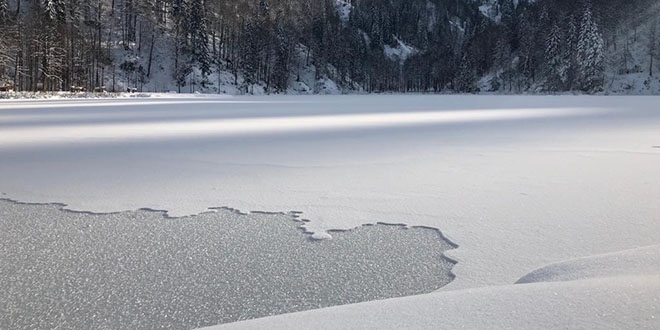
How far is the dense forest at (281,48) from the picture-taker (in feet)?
145

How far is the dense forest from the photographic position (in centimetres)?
4416

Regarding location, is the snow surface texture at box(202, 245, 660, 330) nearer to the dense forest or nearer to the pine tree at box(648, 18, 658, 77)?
the dense forest

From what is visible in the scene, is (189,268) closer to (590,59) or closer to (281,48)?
(590,59)

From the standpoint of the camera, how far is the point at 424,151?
5773 mm

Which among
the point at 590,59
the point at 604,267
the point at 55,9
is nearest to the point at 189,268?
the point at 604,267

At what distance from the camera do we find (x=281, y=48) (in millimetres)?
68188

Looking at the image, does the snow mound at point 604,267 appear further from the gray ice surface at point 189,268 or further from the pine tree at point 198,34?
the pine tree at point 198,34

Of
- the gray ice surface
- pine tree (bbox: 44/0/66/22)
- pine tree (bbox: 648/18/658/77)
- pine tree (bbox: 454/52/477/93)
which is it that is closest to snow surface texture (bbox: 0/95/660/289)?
the gray ice surface

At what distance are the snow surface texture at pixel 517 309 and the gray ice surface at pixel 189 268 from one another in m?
0.20

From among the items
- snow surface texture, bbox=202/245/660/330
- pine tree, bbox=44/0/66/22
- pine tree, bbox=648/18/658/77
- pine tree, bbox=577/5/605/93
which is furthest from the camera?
pine tree, bbox=648/18/658/77

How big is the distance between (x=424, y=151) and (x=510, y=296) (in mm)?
4352

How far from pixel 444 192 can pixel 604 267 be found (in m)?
1.73

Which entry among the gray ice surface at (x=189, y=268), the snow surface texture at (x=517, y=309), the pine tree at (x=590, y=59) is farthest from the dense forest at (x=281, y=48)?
the snow surface texture at (x=517, y=309)

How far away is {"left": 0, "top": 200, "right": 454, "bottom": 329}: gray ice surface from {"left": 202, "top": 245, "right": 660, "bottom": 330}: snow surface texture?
7.7 inches
